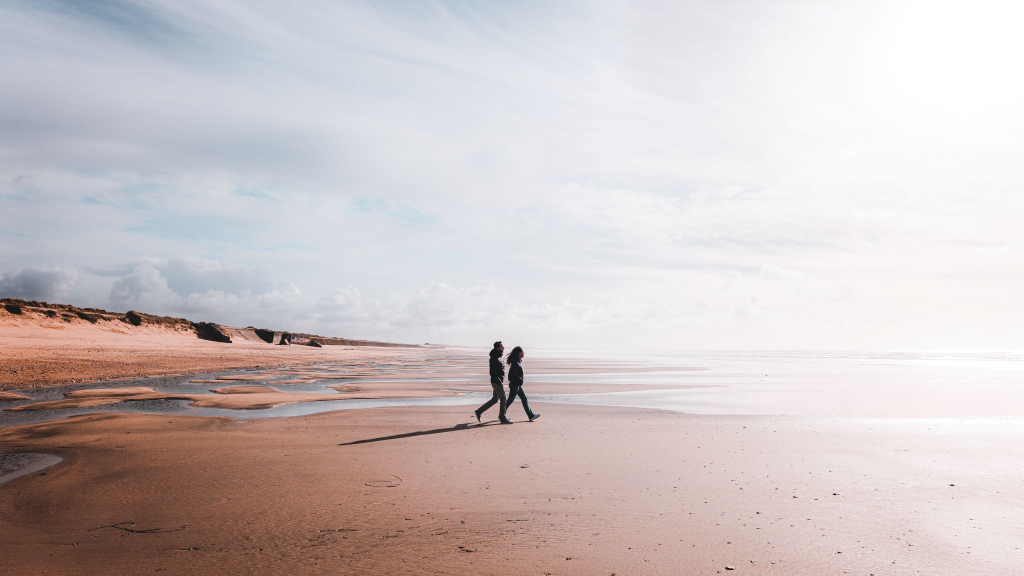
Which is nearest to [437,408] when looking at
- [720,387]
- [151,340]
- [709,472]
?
[709,472]

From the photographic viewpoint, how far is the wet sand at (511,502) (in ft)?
18.4

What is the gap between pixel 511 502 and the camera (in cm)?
750

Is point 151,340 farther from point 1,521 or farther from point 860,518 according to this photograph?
point 860,518

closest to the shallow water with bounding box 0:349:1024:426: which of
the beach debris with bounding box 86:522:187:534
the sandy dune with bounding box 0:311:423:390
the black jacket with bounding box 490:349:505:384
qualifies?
the black jacket with bounding box 490:349:505:384

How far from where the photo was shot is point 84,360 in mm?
30484

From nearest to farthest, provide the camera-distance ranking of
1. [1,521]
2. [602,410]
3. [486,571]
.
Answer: [486,571]
[1,521]
[602,410]

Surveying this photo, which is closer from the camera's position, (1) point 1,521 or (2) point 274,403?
(1) point 1,521

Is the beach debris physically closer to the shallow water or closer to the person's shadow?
the person's shadow

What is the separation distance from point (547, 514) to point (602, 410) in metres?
11.3

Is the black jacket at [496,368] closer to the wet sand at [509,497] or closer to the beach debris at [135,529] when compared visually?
the wet sand at [509,497]

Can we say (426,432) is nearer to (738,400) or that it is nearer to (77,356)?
(738,400)

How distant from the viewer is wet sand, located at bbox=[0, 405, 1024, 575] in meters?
5.61

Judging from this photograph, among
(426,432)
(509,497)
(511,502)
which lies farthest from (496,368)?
(511,502)

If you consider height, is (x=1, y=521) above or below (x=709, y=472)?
below
